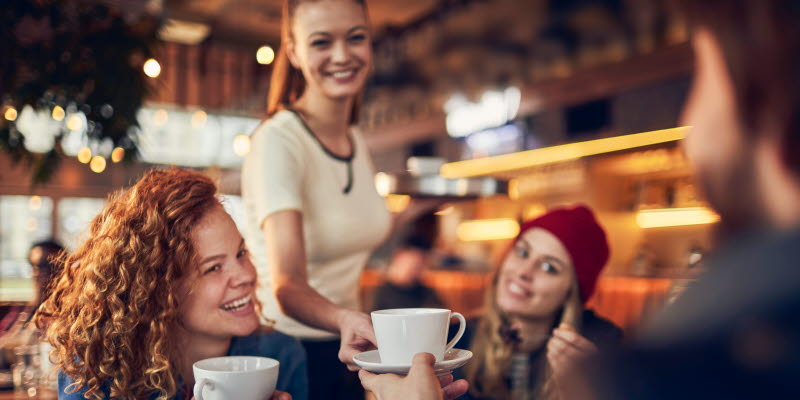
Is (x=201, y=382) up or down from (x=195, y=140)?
down

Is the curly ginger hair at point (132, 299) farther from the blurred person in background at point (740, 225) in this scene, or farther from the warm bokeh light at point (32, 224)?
the warm bokeh light at point (32, 224)

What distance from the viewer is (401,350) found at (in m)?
0.76

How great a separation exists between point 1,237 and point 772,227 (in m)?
9.16

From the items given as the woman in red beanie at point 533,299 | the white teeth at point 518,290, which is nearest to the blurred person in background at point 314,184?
the woman in red beanie at point 533,299

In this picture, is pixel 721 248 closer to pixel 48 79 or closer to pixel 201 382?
pixel 201 382

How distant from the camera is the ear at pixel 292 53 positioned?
4.40ft

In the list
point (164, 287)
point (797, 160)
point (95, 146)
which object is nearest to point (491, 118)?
point (95, 146)

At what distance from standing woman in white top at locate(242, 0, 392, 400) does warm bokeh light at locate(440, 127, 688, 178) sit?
278 centimetres

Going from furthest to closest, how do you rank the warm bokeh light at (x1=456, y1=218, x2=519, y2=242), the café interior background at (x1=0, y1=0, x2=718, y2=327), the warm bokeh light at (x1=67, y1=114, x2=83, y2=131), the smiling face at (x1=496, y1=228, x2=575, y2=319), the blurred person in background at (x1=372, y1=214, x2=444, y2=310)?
the warm bokeh light at (x1=456, y1=218, x2=519, y2=242)
the café interior background at (x1=0, y1=0, x2=718, y2=327)
the blurred person in background at (x1=372, y1=214, x2=444, y2=310)
the warm bokeh light at (x1=67, y1=114, x2=83, y2=131)
the smiling face at (x1=496, y1=228, x2=575, y2=319)

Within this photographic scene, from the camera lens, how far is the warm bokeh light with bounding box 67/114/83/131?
80.0 inches

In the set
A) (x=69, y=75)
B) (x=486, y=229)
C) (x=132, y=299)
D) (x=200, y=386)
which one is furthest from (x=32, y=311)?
(x=486, y=229)

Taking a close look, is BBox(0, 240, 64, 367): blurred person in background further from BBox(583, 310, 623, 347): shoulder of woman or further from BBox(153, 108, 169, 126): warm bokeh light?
BBox(153, 108, 169, 126): warm bokeh light

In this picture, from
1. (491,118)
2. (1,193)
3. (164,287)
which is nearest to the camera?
(164,287)

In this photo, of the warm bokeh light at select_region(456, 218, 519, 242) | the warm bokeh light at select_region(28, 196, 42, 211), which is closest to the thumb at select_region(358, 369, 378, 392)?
the warm bokeh light at select_region(456, 218, 519, 242)
